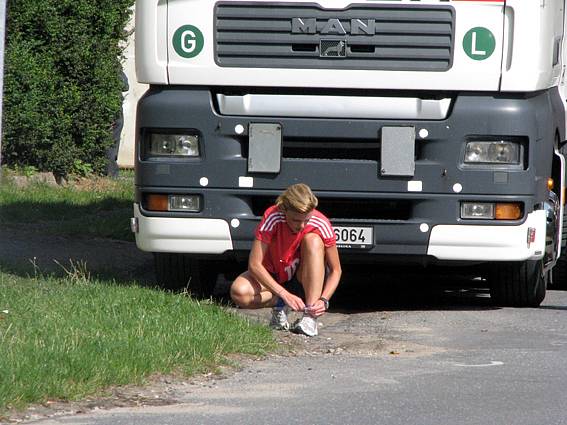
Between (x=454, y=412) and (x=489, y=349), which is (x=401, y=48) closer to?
(x=489, y=349)

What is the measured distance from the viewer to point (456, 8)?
10.0 meters

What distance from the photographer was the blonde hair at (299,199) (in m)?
9.22

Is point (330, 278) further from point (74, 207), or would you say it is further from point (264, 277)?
point (74, 207)

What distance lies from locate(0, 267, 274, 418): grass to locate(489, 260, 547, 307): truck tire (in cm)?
237

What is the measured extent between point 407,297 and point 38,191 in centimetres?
638

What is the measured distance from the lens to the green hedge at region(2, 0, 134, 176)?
55.0 feet

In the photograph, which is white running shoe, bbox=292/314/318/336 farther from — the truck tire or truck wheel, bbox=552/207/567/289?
truck wheel, bbox=552/207/567/289

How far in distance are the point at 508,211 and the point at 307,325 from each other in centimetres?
182

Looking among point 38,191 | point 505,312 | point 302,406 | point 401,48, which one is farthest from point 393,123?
point 38,191

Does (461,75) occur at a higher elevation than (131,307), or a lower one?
higher

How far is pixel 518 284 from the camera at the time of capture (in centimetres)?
1092

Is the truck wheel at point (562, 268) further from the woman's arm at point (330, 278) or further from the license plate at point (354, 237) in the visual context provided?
the woman's arm at point (330, 278)

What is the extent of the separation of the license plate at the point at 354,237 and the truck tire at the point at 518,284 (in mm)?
1184

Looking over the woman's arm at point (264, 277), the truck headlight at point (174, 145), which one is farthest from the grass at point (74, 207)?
the woman's arm at point (264, 277)
